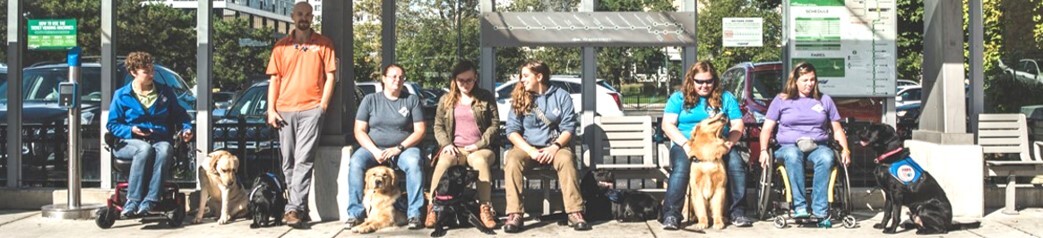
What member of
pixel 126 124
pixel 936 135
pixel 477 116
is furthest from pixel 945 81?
pixel 126 124

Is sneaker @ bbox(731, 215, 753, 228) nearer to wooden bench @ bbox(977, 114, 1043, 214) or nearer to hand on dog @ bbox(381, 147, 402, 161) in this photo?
wooden bench @ bbox(977, 114, 1043, 214)

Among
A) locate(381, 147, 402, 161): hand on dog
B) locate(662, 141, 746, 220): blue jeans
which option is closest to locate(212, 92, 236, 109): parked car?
locate(381, 147, 402, 161): hand on dog

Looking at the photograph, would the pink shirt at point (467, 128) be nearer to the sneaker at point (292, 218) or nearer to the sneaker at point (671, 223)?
the sneaker at point (292, 218)

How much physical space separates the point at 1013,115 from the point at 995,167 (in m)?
0.81

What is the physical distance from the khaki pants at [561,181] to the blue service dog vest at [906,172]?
2243mm

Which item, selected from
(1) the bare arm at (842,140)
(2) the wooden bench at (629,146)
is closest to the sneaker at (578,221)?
(2) the wooden bench at (629,146)

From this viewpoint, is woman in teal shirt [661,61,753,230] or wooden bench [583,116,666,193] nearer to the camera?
woman in teal shirt [661,61,753,230]

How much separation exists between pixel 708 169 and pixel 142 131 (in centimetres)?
428

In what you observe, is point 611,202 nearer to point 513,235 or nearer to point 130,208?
point 513,235

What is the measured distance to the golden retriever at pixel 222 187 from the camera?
27.0ft

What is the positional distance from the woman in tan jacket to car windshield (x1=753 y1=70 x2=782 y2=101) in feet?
11.2

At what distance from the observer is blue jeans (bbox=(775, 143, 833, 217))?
26.3ft

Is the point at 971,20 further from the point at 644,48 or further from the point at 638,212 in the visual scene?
the point at 638,212

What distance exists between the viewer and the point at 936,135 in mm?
8859
